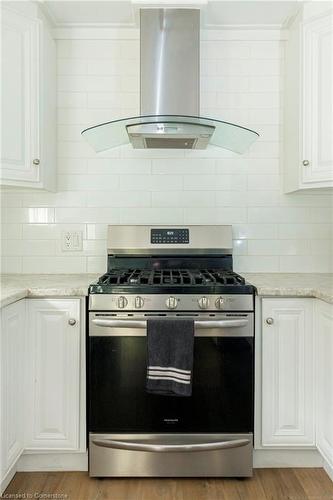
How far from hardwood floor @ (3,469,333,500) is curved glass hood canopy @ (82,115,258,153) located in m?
1.68

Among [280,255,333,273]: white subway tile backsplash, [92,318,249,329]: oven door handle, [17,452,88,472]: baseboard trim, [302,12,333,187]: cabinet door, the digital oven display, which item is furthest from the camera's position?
[280,255,333,273]: white subway tile backsplash

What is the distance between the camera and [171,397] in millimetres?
1758

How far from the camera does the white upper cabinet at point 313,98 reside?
1991 mm

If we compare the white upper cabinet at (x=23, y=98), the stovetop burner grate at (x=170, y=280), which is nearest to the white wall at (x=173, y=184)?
the white upper cabinet at (x=23, y=98)

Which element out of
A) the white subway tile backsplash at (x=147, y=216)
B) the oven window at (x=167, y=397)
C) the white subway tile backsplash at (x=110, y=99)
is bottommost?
the oven window at (x=167, y=397)

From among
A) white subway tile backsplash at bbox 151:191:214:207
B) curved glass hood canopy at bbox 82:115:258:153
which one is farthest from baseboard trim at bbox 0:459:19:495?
curved glass hood canopy at bbox 82:115:258:153

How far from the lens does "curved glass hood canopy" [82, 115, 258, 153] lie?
1.91m

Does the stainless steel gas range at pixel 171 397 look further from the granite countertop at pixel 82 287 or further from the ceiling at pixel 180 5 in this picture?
the ceiling at pixel 180 5

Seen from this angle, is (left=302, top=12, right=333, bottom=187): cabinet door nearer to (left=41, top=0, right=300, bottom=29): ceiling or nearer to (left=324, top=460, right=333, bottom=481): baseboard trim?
(left=41, top=0, right=300, bottom=29): ceiling

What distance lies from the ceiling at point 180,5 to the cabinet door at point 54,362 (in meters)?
1.59

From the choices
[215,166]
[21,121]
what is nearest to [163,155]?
[215,166]

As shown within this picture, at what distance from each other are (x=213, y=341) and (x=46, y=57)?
1.76 metres

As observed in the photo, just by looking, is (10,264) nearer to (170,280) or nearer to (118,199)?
(118,199)

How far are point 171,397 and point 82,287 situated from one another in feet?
2.11
